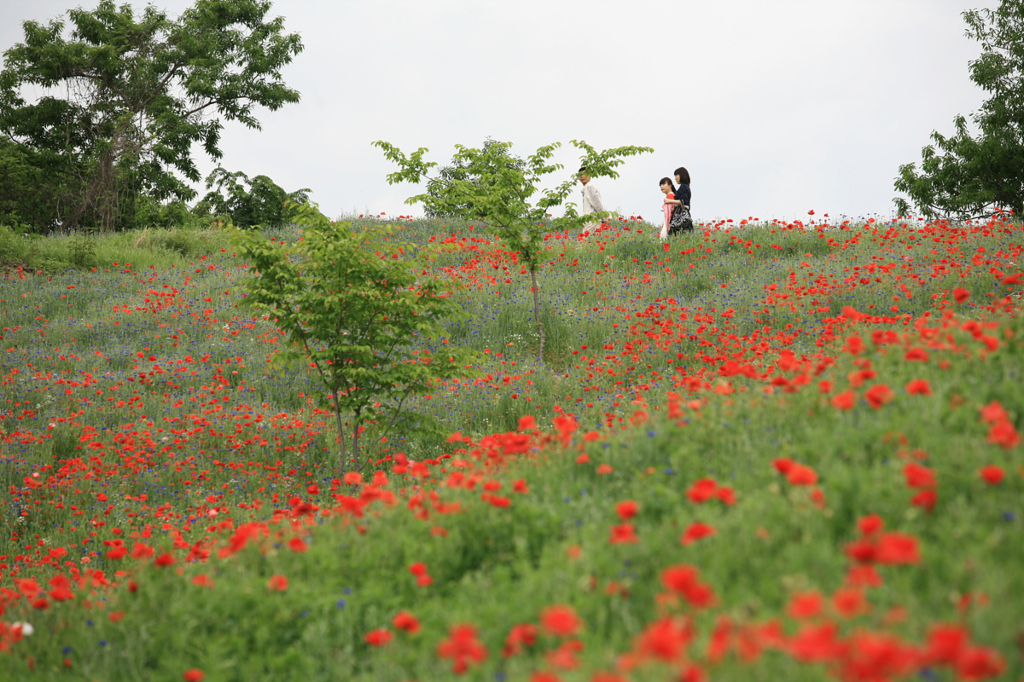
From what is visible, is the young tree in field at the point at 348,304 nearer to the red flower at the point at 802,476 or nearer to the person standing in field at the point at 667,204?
the red flower at the point at 802,476

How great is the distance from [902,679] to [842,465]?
4.14 ft

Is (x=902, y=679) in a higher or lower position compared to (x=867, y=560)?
lower

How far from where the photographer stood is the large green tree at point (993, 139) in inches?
907

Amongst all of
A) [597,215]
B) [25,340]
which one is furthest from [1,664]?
[25,340]

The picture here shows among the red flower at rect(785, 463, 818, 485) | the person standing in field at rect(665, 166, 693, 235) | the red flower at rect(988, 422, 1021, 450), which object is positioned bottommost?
the red flower at rect(785, 463, 818, 485)

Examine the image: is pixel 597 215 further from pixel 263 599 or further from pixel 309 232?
pixel 263 599

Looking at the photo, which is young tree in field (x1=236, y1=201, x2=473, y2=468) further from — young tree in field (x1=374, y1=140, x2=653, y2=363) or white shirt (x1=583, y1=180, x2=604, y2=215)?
white shirt (x1=583, y1=180, x2=604, y2=215)

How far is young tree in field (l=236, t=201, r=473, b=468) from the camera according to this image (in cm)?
698

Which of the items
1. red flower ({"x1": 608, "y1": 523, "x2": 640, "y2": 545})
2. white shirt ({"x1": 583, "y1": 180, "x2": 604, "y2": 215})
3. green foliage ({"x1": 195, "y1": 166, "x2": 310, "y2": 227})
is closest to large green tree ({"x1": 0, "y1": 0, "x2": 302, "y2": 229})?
green foliage ({"x1": 195, "y1": 166, "x2": 310, "y2": 227})

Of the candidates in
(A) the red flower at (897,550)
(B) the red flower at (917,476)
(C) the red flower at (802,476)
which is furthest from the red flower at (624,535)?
(B) the red flower at (917,476)

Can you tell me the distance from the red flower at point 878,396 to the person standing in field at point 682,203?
12.5m

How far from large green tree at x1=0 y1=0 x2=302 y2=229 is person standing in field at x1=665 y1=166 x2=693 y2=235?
73.3 ft

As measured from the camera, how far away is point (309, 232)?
712 cm

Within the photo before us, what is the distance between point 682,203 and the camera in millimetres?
15383
